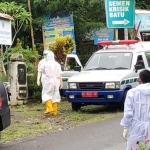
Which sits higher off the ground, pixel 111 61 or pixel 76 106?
pixel 111 61

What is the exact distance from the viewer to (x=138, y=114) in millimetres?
6246

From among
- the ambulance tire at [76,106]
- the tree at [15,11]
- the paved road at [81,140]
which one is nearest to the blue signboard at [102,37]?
the tree at [15,11]

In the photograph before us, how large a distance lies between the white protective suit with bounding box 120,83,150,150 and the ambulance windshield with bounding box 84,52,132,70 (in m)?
7.81

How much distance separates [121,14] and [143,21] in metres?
5.10

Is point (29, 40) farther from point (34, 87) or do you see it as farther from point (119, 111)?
point (119, 111)

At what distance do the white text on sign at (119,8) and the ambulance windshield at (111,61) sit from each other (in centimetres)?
439

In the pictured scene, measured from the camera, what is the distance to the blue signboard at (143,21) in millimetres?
23203

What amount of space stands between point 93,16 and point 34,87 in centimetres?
703

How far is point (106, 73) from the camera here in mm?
13586

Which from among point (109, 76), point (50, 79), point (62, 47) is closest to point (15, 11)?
point (62, 47)

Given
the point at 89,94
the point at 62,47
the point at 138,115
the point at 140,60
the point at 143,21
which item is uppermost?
the point at 143,21

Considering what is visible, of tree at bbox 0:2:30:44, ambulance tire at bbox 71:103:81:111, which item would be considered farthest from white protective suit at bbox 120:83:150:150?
tree at bbox 0:2:30:44

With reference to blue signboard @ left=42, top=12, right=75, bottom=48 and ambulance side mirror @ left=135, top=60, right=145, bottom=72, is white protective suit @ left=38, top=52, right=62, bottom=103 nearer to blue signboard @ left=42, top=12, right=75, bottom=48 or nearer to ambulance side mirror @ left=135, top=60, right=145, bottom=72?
ambulance side mirror @ left=135, top=60, right=145, bottom=72

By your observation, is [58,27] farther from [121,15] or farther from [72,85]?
[72,85]
